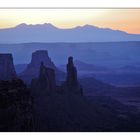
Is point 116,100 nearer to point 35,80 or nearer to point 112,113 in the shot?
point 112,113

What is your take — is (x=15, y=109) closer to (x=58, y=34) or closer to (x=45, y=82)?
(x=45, y=82)

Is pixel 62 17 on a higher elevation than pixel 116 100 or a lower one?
higher

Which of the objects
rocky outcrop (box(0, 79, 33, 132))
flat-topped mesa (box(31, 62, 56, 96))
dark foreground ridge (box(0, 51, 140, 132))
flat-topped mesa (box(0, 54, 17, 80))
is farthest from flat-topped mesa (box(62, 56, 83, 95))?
flat-topped mesa (box(0, 54, 17, 80))

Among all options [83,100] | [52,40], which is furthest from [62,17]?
[83,100]

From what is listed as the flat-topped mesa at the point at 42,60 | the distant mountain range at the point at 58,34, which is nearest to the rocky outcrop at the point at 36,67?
the flat-topped mesa at the point at 42,60

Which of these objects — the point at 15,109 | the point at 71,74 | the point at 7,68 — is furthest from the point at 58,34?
the point at 15,109

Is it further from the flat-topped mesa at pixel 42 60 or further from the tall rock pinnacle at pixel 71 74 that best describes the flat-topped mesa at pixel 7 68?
the tall rock pinnacle at pixel 71 74
